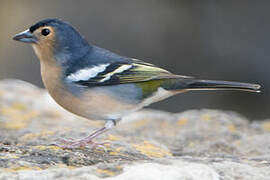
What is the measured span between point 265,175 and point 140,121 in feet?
10.9

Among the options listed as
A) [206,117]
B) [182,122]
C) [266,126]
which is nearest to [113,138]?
[182,122]

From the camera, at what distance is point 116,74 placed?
5250mm

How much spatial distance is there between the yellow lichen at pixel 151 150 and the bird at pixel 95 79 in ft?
1.42

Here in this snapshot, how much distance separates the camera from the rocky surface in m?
3.46

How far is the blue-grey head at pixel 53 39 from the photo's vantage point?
5.21 metres

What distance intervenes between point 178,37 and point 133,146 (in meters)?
7.32

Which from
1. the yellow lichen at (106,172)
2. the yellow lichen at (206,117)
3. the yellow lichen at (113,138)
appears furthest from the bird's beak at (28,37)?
the yellow lichen at (206,117)

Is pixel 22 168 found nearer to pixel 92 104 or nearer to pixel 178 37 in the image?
pixel 92 104

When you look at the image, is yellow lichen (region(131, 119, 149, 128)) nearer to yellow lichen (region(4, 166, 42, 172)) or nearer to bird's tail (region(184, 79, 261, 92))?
bird's tail (region(184, 79, 261, 92))

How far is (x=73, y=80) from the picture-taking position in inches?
200

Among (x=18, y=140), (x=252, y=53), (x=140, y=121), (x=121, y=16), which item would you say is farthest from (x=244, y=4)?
(x=18, y=140)

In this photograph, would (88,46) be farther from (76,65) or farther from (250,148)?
(250,148)

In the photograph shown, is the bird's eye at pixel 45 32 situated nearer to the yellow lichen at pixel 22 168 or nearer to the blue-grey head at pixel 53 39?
the blue-grey head at pixel 53 39

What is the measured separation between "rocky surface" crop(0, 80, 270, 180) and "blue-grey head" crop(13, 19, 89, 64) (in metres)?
0.93
